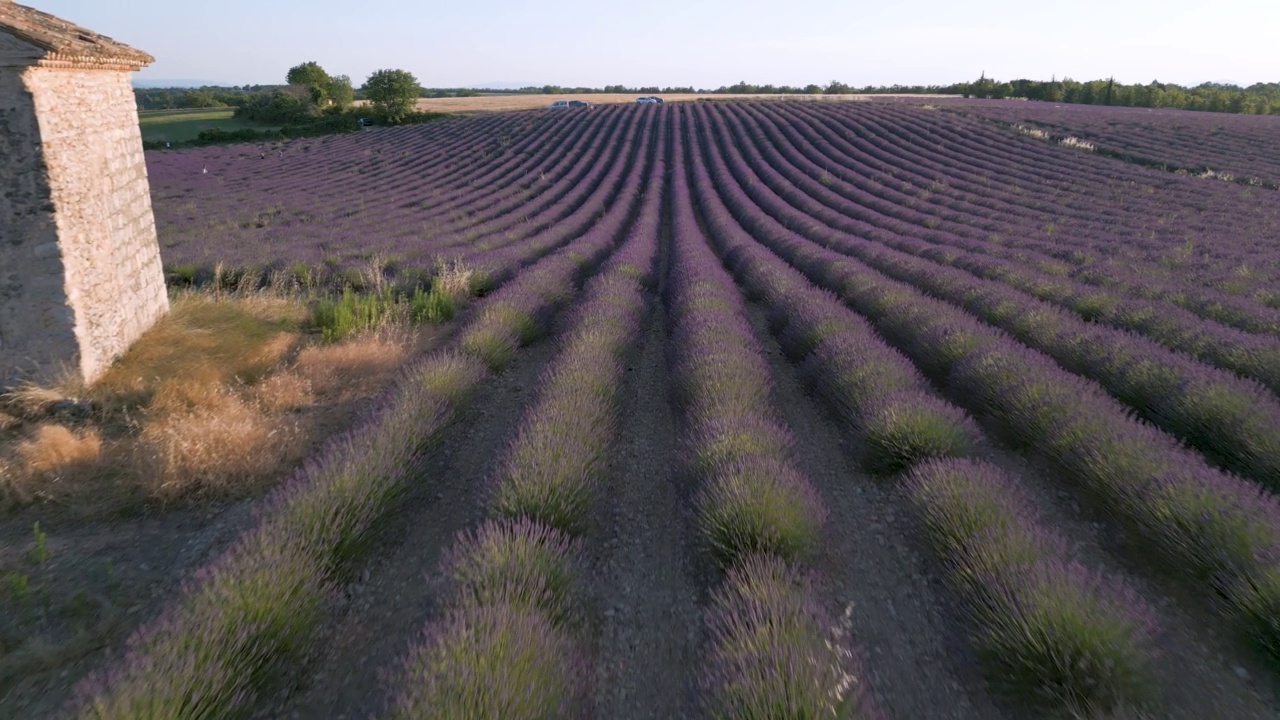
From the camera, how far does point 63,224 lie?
411 cm

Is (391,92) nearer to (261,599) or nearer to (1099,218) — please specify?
(1099,218)

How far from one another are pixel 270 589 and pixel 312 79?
6287cm

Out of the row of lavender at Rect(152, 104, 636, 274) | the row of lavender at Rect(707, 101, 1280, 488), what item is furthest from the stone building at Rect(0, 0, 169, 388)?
the row of lavender at Rect(707, 101, 1280, 488)

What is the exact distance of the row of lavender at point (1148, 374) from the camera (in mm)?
3482

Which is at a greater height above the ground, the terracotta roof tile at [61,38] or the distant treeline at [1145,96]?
the distant treeline at [1145,96]

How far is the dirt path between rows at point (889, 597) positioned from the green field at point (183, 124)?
45560 mm

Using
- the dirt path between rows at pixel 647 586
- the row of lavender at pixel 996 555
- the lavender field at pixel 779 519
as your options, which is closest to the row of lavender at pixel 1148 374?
the lavender field at pixel 779 519

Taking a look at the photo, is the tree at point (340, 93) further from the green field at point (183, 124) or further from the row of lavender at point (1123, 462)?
the row of lavender at point (1123, 462)

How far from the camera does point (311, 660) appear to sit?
239cm

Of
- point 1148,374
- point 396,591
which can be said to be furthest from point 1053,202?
point 396,591

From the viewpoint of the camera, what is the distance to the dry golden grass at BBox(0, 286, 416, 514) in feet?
11.3

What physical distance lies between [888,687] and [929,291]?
21.0ft

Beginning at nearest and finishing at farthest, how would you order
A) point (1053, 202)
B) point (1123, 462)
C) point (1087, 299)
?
A: point (1123, 462) → point (1087, 299) → point (1053, 202)

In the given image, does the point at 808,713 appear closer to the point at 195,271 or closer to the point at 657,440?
the point at 657,440
